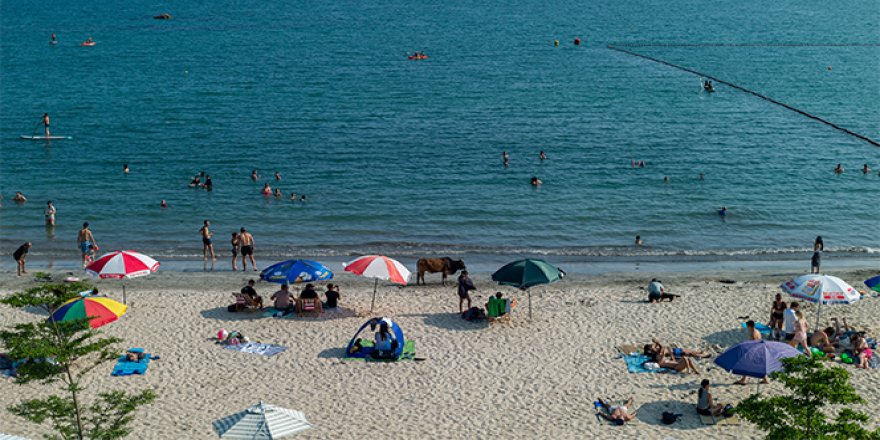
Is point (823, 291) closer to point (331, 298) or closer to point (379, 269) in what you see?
point (379, 269)

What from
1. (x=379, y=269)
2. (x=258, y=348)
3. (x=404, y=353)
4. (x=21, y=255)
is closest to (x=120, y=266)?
(x=258, y=348)

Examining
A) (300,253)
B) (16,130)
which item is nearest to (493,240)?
(300,253)

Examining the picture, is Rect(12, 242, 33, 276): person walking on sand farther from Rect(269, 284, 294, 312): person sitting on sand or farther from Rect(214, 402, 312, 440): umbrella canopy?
Rect(214, 402, 312, 440): umbrella canopy

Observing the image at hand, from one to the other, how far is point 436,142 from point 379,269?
84.8 feet

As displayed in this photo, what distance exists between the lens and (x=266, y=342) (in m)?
22.6

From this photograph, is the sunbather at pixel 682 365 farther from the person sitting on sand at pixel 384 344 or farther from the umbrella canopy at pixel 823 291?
the person sitting on sand at pixel 384 344

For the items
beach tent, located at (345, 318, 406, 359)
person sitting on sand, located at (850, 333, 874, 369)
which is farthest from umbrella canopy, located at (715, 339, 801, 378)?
beach tent, located at (345, 318, 406, 359)

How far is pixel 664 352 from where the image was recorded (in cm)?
2161

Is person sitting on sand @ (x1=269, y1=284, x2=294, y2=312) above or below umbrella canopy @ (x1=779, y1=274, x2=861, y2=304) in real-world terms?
below

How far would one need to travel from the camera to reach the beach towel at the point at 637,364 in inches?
829

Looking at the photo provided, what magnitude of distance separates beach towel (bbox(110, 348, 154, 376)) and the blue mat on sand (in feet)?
35.7

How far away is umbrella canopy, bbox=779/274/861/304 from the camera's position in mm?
22188

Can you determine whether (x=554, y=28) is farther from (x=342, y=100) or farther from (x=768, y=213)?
(x=768, y=213)

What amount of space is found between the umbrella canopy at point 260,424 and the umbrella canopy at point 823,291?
12569 mm
